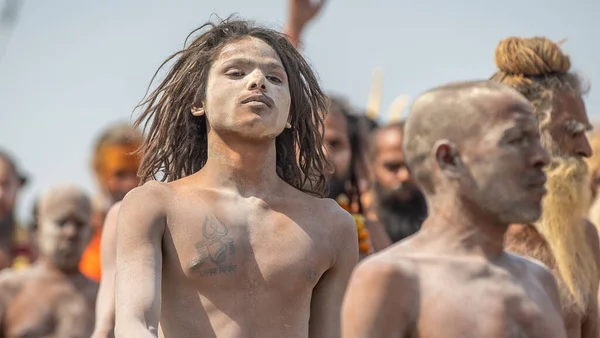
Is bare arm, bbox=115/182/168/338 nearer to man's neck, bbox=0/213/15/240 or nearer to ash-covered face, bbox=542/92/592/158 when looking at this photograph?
ash-covered face, bbox=542/92/592/158

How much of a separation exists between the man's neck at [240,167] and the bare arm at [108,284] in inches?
33.5

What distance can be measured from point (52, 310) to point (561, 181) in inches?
122

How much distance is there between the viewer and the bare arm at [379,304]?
401 cm

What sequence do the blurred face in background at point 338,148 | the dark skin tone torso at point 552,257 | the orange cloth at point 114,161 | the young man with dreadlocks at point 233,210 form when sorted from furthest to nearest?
the orange cloth at point 114,161
the blurred face in background at point 338,148
the dark skin tone torso at point 552,257
the young man with dreadlocks at point 233,210

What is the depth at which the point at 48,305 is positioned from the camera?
7.77 meters

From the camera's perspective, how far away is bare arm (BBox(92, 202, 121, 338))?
239 inches

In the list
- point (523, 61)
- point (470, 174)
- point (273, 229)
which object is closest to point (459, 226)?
point (470, 174)

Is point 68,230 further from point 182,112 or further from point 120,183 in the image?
point 182,112

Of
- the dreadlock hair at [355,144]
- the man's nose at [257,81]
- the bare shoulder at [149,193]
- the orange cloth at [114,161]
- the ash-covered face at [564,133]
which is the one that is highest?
the man's nose at [257,81]

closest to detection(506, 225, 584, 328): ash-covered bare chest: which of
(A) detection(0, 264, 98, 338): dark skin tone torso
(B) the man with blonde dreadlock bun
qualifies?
(B) the man with blonde dreadlock bun

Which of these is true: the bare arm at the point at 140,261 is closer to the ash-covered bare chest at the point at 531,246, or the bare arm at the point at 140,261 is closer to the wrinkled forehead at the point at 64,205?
the ash-covered bare chest at the point at 531,246

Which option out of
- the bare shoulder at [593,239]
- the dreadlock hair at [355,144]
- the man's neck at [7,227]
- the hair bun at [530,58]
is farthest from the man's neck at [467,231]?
the man's neck at [7,227]

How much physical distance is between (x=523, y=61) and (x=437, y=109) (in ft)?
6.61

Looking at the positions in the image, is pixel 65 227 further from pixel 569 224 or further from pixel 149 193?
pixel 569 224
